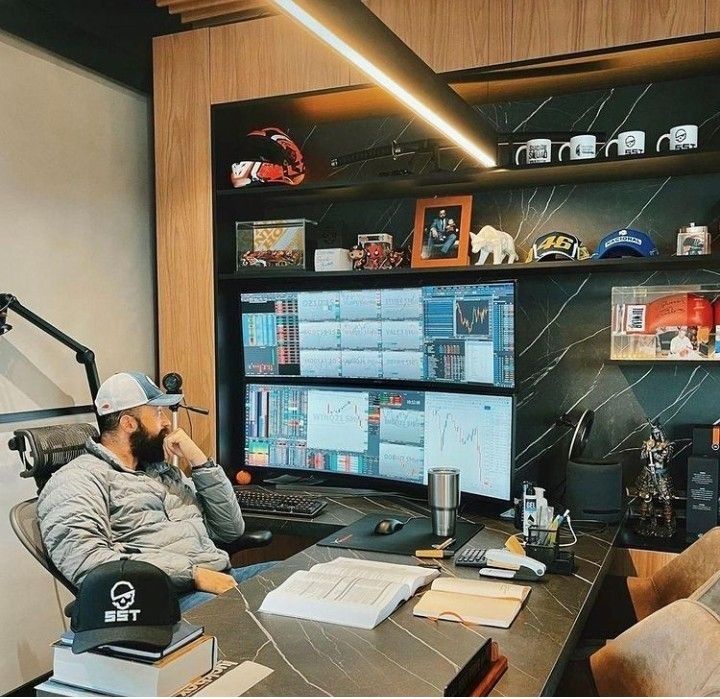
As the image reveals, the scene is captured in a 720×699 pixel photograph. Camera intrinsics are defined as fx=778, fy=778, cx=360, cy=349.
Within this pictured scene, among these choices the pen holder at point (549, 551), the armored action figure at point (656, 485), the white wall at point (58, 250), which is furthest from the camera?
the white wall at point (58, 250)

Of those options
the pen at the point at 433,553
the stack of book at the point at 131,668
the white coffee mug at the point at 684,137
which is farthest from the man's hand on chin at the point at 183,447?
the white coffee mug at the point at 684,137

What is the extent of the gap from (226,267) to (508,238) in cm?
124

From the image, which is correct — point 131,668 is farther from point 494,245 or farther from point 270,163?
point 270,163

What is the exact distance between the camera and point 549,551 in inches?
84.6

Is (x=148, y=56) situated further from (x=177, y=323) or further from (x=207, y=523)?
(x=207, y=523)

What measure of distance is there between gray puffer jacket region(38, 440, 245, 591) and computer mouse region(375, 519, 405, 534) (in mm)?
534

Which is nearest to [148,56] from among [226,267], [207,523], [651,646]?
[226,267]

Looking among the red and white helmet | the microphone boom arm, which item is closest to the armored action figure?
the red and white helmet

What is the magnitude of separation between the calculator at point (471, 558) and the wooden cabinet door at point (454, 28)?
5.63ft

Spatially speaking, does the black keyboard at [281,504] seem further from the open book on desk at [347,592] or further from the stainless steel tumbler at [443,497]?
the open book on desk at [347,592]

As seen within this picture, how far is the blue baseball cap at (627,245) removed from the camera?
2.78 metres

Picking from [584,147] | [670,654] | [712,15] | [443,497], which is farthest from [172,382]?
[712,15]

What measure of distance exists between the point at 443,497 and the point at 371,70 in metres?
1.36

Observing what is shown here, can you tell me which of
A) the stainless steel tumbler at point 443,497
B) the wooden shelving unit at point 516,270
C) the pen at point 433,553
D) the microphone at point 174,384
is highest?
the wooden shelving unit at point 516,270
